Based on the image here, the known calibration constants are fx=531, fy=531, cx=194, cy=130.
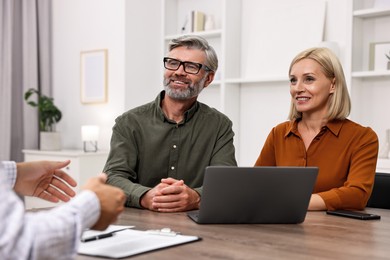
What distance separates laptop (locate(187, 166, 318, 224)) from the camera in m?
→ 1.61

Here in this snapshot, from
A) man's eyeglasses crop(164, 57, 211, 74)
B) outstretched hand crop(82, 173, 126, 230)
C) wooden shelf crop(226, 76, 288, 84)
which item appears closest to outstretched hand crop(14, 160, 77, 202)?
outstretched hand crop(82, 173, 126, 230)

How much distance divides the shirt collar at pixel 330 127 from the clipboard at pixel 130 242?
3.74ft

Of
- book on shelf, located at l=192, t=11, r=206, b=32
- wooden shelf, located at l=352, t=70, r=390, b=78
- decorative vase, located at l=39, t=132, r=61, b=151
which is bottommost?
decorative vase, located at l=39, t=132, r=61, b=151

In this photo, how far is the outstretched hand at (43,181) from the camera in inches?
63.9

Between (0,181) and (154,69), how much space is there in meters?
4.56

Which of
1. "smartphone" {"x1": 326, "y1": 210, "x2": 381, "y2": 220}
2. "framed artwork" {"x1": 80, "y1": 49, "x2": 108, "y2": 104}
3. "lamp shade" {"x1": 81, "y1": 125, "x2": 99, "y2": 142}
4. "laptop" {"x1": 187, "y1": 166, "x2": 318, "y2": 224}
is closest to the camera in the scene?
"laptop" {"x1": 187, "y1": 166, "x2": 318, "y2": 224}

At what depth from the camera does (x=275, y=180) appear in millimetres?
1641

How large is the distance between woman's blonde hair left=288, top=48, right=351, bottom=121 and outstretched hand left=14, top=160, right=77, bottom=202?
4.08 feet

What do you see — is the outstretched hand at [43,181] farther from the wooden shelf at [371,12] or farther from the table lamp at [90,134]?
the table lamp at [90,134]

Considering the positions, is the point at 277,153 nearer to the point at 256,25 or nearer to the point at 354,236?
the point at 354,236

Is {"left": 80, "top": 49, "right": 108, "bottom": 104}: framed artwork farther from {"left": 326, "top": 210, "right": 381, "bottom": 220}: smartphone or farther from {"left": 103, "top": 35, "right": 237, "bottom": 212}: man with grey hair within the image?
{"left": 326, "top": 210, "right": 381, "bottom": 220}: smartphone

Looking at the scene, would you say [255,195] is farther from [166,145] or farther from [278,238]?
[166,145]

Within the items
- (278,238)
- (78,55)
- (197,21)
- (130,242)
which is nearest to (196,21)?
(197,21)

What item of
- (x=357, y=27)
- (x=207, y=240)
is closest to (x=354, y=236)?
(x=207, y=240)
